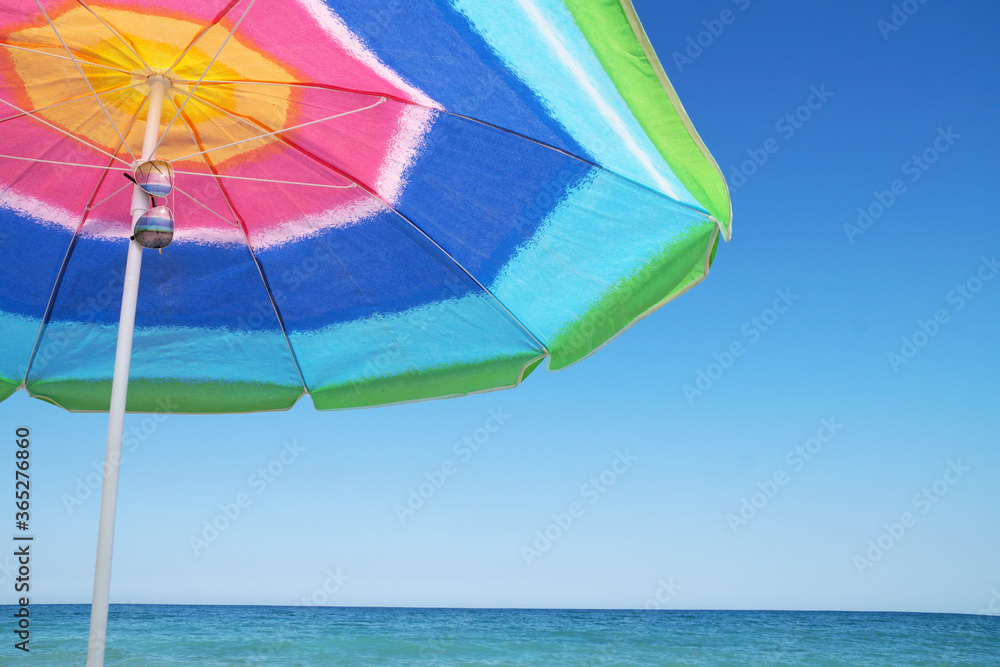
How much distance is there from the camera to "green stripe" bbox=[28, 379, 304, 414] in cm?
252

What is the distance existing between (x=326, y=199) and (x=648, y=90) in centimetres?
110

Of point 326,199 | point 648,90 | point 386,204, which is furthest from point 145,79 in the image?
point 648,90

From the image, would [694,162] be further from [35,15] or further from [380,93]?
[35,15]

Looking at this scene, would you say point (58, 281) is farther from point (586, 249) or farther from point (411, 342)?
point (586, 249)

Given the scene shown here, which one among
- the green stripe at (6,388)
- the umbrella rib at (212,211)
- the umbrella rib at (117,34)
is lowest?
the green stripe at (6,388)

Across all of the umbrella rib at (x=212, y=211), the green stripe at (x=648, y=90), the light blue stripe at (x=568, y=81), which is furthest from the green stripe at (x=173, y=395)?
the green stripe at (x=648, y=90)

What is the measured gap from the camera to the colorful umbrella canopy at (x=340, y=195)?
1.61m

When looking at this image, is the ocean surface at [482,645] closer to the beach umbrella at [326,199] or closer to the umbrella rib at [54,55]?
the beach umbrella at [326,199]

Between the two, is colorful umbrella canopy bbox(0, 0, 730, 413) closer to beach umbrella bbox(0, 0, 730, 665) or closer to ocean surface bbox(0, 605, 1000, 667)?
beach umbrella bbox(0, 0, 730, 665)

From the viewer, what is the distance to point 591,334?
2.08m

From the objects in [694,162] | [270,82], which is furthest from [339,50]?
[694,162]

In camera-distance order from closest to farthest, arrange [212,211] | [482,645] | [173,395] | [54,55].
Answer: [54,55]
[212,211]
[173,395]
[482,645]

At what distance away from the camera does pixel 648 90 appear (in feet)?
5.11

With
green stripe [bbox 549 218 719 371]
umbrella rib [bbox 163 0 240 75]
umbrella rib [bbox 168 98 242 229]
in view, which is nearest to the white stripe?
green stripe [bbox 549 218 719 371]
